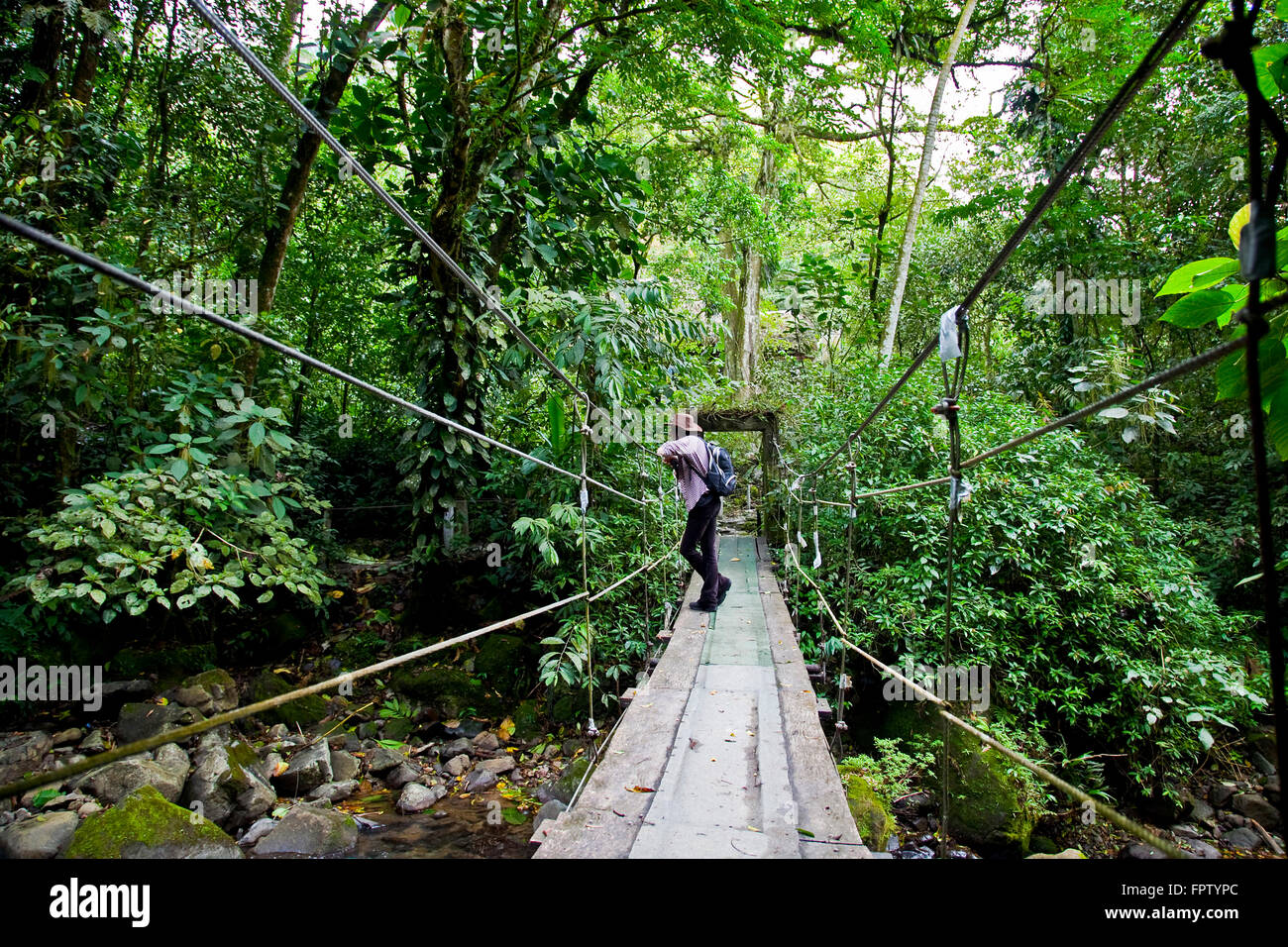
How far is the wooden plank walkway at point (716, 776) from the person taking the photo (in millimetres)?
→ 1243

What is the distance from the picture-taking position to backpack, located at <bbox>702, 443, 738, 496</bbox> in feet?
10.2

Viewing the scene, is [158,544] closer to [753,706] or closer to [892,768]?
[753,706]

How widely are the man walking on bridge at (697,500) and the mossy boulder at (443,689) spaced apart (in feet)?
5.00

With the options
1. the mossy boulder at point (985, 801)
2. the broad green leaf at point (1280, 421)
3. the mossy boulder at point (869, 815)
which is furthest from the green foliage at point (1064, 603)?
the broad green leaf at point (1280, 421)

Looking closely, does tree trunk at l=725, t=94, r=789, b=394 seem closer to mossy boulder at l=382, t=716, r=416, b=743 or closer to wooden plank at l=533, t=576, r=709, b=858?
mossy boulder at l=382, t=716, r=416, b=743

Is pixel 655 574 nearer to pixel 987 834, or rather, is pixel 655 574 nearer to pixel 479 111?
pixel 987 834

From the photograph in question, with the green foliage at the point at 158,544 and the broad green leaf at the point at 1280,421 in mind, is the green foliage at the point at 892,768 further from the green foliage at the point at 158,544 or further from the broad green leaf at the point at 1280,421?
the green foliage at the point at 158,544

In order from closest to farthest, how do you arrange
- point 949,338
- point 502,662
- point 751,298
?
point 949,338 < point 502,662 < point 751,298

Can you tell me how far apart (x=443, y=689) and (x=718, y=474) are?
2.22m

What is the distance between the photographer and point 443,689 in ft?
12.4

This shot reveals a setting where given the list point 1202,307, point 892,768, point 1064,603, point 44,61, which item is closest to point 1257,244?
point 1202,307

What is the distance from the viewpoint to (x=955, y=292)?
24.9ft
